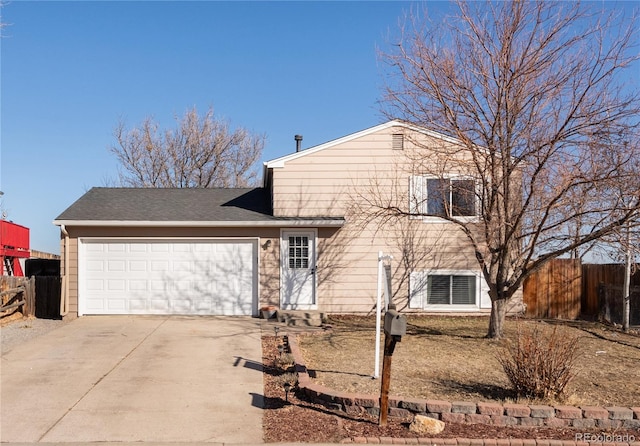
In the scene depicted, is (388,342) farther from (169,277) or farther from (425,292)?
(169,277)

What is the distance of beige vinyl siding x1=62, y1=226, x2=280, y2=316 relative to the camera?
1378 centimetres

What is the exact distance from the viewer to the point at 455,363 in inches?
350

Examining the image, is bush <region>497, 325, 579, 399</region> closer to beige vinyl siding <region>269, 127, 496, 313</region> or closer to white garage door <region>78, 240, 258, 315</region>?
beige vinyl siding <region>269, 127, 496, 313</region>

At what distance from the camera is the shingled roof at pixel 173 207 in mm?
13688

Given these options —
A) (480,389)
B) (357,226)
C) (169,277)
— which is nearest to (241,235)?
(169,277)

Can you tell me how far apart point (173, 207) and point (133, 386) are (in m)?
7.73

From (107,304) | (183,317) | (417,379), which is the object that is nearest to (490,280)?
(417,379)

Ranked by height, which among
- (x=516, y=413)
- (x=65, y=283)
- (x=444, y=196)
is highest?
(x=444, y=196)

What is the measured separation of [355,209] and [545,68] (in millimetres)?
5826

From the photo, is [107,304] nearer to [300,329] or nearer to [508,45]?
[300,329]

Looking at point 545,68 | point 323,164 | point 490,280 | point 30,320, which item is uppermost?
point 545,68

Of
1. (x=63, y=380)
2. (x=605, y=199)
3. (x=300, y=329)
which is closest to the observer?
(x=63, y=380)

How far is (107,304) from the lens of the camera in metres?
13.8

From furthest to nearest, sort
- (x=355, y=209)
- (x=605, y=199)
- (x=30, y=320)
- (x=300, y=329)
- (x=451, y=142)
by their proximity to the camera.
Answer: (x=355, y=209), (x=30, y=320), (x=300, y=329), (x=451, y=142), (x=605, y=199)
